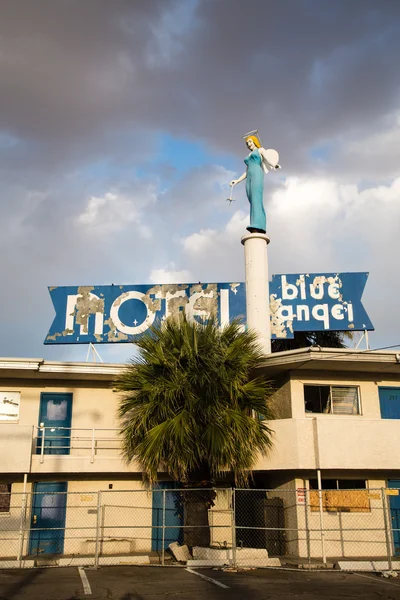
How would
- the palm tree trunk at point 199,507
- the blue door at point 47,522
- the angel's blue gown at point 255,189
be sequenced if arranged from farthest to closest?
the angel's blue gown at point 255,189, the blue door at point 47,522, the palm tree trunk at point 199,507

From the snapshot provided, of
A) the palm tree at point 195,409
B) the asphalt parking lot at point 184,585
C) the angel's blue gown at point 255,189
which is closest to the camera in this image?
the asphalt parking lot at point 184,585

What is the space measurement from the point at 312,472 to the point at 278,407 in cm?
235

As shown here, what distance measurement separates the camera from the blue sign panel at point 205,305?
25.8 m

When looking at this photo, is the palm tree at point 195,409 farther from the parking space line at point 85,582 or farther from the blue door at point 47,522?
the blue door at point 47,522

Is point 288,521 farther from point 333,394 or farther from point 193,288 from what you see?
point 193,288

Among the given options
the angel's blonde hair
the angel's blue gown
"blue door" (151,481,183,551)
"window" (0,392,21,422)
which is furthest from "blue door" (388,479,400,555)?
the angel's blonde hair

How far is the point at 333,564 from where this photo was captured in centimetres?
1758

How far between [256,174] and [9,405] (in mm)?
12252

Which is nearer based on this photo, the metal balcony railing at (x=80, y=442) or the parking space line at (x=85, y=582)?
the parking space line at (x=85, y=582)

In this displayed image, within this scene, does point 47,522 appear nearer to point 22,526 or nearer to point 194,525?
point 22,526

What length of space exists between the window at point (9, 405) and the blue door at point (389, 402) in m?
12.1

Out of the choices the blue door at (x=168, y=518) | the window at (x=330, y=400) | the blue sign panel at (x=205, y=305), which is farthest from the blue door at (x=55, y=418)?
the window at (x=330, y=400)

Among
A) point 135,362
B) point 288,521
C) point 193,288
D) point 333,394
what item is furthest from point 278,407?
point 193,288

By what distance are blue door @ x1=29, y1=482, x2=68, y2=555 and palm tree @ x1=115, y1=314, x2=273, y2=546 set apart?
12.5 ft
